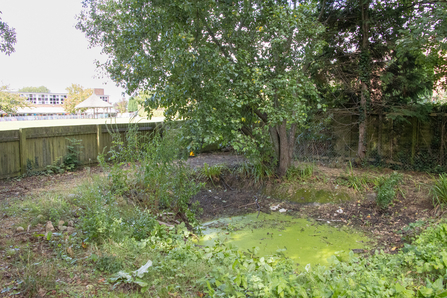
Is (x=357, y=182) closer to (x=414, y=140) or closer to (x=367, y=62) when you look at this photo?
(x=414, y=140)

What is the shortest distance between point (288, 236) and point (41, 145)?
647 centimetres

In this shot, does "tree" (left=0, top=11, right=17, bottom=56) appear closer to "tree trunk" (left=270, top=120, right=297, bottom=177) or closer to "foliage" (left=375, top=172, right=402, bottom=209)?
"tree trunk" (left=270, top=120, right=297, bottom=177)

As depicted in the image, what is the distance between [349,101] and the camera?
9.13 m

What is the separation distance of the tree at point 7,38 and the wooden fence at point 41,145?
7.09 ft

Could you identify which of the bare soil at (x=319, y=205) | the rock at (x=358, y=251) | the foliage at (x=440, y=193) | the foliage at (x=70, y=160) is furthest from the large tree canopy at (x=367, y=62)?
the foliage at (x=70, y=160)

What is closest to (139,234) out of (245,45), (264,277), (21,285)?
(21,285)

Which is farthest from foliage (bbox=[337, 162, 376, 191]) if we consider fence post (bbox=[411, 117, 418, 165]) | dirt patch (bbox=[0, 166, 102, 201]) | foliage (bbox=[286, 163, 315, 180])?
dirt patch (bbox=[0, 166, 102, 201])

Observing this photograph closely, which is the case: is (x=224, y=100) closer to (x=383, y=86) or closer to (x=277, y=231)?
(x=277, y=231)

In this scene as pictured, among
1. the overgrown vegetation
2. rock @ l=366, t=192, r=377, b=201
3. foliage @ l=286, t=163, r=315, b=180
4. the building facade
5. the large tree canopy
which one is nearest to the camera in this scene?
the overgrown vegetation

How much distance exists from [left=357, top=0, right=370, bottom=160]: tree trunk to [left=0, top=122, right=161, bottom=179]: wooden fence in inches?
223

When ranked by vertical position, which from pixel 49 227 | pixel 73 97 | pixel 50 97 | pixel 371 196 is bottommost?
pixel 371 196

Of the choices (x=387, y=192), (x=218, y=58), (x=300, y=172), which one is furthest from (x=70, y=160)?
(x=387, y=192)

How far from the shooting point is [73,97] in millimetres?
47281

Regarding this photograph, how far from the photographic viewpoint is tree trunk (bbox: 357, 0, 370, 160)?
26.4 feet
